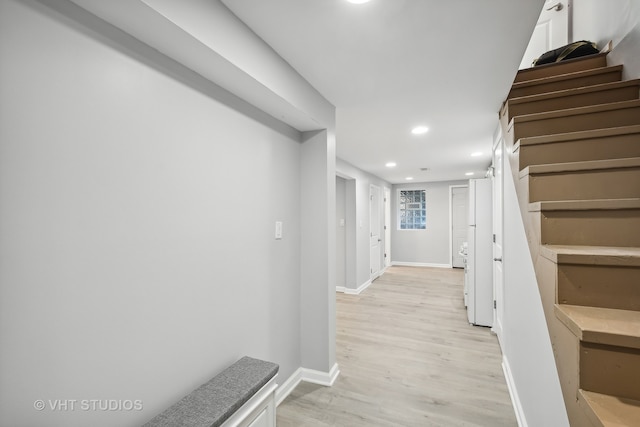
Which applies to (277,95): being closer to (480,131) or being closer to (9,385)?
(9,385)

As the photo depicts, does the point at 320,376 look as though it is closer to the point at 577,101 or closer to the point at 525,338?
the point at 525,338

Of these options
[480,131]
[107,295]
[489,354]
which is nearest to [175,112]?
[107,295]

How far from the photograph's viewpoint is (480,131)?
10.7 ft

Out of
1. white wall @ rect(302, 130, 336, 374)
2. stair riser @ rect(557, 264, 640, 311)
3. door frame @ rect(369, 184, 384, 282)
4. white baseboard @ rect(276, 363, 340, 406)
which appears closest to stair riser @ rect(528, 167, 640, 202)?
stair riser @ rect(557, 264, 640, 311)

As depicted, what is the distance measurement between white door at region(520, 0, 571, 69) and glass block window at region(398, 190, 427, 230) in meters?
4.67

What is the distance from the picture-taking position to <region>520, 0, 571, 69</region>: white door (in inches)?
122

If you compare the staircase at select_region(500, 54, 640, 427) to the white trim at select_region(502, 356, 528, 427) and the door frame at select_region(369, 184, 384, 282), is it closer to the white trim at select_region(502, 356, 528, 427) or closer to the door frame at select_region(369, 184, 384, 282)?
the white trim at select_region(502, 356, 528, 427)

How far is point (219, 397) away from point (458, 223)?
7.46 metres

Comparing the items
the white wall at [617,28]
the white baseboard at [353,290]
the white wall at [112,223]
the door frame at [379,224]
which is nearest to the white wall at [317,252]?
the white wall at [112,223]

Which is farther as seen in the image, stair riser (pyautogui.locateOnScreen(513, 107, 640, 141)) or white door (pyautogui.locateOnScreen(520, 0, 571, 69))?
white door (pyautogui.locateOnScreen(520, 0, 571, 69))

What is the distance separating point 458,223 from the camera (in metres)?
7.43

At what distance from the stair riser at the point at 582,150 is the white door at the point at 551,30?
2177mm

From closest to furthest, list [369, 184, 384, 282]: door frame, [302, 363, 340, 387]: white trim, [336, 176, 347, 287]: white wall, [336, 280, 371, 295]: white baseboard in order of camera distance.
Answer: [302, 363, 340, 387]: white trim → [336, 280, 371, 295]: white baseboard → [336, 176, 347, 287]: white wall → [369, 184, 384, 282]: door frame

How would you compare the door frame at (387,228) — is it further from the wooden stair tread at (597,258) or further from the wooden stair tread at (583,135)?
the wooden stair tread at (597,258)
